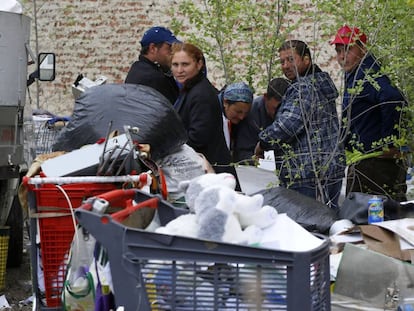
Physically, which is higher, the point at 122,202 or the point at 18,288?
the point at 122,202

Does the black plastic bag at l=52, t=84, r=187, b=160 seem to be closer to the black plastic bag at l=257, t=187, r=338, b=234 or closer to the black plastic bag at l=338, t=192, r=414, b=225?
the black plastic bag at l=257, t=187, r=338, b=234

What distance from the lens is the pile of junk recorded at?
2.87 m

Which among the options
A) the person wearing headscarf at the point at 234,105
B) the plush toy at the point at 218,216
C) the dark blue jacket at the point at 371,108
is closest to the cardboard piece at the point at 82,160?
the plush toy at the point at 218,216

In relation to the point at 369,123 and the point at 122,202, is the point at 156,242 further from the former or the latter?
the point at 369,123

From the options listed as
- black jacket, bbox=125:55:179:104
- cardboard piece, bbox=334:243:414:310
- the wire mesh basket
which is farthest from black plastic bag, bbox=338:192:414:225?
the wire mesh basket

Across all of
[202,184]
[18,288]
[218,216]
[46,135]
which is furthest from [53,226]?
[46,135]

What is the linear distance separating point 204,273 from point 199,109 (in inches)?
145

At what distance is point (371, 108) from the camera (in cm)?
661

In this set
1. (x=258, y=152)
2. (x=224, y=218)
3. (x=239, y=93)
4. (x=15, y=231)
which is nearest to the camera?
(x=224, y=218)

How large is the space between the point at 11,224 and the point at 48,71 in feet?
4.74

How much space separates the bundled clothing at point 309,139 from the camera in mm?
6086

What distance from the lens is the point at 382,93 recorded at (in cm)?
655

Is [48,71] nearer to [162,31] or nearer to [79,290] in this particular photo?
[162,31]

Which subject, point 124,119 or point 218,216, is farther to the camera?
point 124,119
